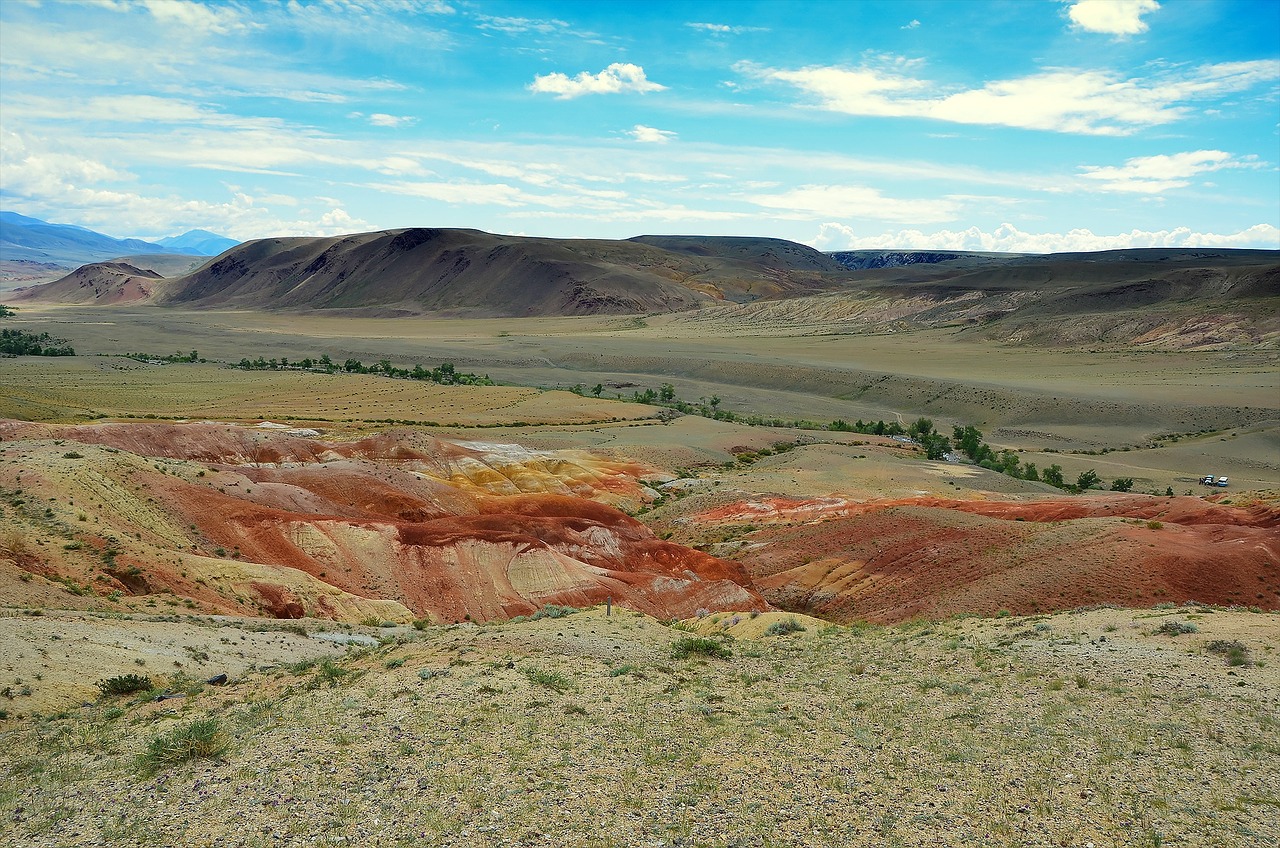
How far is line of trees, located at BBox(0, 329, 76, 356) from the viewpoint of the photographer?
4692 inches

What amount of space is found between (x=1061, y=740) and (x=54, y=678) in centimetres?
1620

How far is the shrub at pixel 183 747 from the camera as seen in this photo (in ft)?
37.6

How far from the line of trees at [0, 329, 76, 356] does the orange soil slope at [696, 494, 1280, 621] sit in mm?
118234

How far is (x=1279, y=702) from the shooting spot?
44.3ft

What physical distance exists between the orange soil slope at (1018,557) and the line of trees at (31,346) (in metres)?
118

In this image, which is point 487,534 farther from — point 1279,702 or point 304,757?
point 1279,702

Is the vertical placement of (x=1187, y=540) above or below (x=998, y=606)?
above

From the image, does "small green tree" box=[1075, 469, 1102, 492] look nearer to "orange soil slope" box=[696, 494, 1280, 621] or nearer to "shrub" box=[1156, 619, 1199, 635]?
"orange soil slope" box=[696, 494, 1280, 621]

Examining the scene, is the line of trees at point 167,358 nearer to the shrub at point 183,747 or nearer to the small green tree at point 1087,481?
the small green tree at point 1087,481

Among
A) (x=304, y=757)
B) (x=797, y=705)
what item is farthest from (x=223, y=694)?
(x=797, y=705)

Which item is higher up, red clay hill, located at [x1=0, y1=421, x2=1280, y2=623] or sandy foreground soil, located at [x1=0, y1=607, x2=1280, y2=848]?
sandy foreground soil, located at [x1=0, y1=607, x2=1280, y2=848]

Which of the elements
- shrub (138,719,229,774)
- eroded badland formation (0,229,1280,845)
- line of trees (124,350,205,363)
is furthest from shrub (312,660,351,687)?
line of trees (124,350,205,363)

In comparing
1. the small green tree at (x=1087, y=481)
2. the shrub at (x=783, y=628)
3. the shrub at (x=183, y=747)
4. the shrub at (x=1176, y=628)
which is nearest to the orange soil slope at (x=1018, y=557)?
the shrub at (x=783, y=628)

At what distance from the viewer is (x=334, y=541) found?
1276 inches
